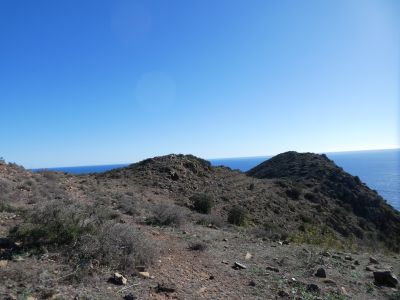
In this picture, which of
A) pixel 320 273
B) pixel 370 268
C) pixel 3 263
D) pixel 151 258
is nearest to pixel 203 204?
pixel 370 268

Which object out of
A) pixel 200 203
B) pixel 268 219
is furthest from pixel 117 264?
pixel 268 219

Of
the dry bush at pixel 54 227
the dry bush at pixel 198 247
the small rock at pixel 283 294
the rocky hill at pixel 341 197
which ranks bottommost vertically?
the rocky hill at pixel 341 197

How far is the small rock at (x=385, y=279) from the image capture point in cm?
831

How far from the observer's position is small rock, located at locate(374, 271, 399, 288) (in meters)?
8.31

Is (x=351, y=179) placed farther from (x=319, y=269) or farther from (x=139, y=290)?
(x=139, y=290)

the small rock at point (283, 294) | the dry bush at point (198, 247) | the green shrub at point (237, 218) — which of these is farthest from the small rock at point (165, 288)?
the green shrub at point (237, 218)

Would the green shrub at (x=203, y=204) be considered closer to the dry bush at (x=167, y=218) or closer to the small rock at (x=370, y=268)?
the dry bush at (x=167, y=218)

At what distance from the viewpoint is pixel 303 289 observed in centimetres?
715

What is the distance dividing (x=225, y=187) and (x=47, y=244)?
2138cm

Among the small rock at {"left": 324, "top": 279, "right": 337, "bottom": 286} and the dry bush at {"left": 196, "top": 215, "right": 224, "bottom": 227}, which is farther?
the dry bush at {"left": 196, "top": 215, "right": 224, "bottom": 227}

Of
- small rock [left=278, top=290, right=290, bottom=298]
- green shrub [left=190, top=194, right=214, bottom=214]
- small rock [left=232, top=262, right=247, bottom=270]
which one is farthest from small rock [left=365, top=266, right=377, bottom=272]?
green shrub [left=190, top=194, right=214, bottom=214]

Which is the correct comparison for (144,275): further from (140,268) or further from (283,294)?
(283,294)

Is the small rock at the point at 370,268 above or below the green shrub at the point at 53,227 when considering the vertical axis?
below

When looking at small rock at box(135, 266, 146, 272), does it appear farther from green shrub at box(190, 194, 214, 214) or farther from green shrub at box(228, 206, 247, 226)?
green shrub at box(190, 194, 214, 214)
